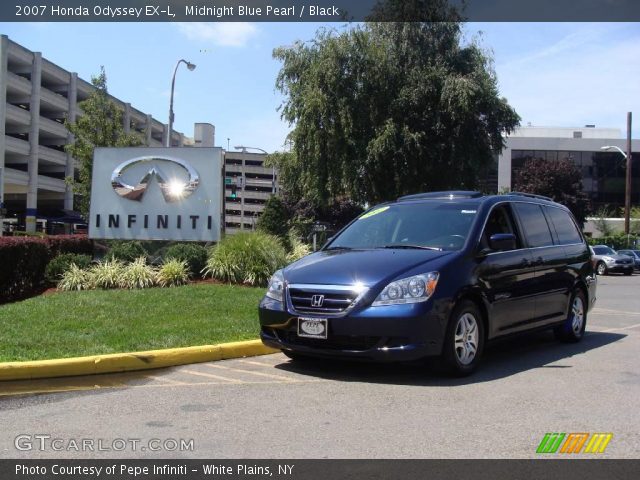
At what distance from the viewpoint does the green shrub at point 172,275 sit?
41.9ft

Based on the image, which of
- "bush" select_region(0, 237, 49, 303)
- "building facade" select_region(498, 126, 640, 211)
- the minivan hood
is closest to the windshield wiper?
the minivan hood

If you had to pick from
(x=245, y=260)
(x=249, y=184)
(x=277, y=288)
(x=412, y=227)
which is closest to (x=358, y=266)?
(x=277, y=288)

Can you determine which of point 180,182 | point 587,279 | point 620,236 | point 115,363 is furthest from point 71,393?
point 620,236

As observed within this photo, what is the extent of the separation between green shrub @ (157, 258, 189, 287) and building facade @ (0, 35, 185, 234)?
133 feet

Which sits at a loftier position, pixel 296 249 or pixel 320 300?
pixel 296 249

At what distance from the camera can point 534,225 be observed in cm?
775

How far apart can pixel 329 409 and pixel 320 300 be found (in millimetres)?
1163

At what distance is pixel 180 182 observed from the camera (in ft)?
51.4

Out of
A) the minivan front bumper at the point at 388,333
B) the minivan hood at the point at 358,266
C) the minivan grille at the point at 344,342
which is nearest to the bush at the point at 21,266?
the minivan hood at the point at 358,266

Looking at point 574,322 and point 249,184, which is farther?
point 249,184

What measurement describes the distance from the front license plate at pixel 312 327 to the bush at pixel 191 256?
7.98 metres

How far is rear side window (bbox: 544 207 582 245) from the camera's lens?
27.2 feet

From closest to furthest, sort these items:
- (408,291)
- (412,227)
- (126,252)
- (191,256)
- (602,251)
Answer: (408,291)
(412,227)
(191,256)
(126,252)
(602,251)

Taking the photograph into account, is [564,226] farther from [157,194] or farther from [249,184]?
[249,184]
